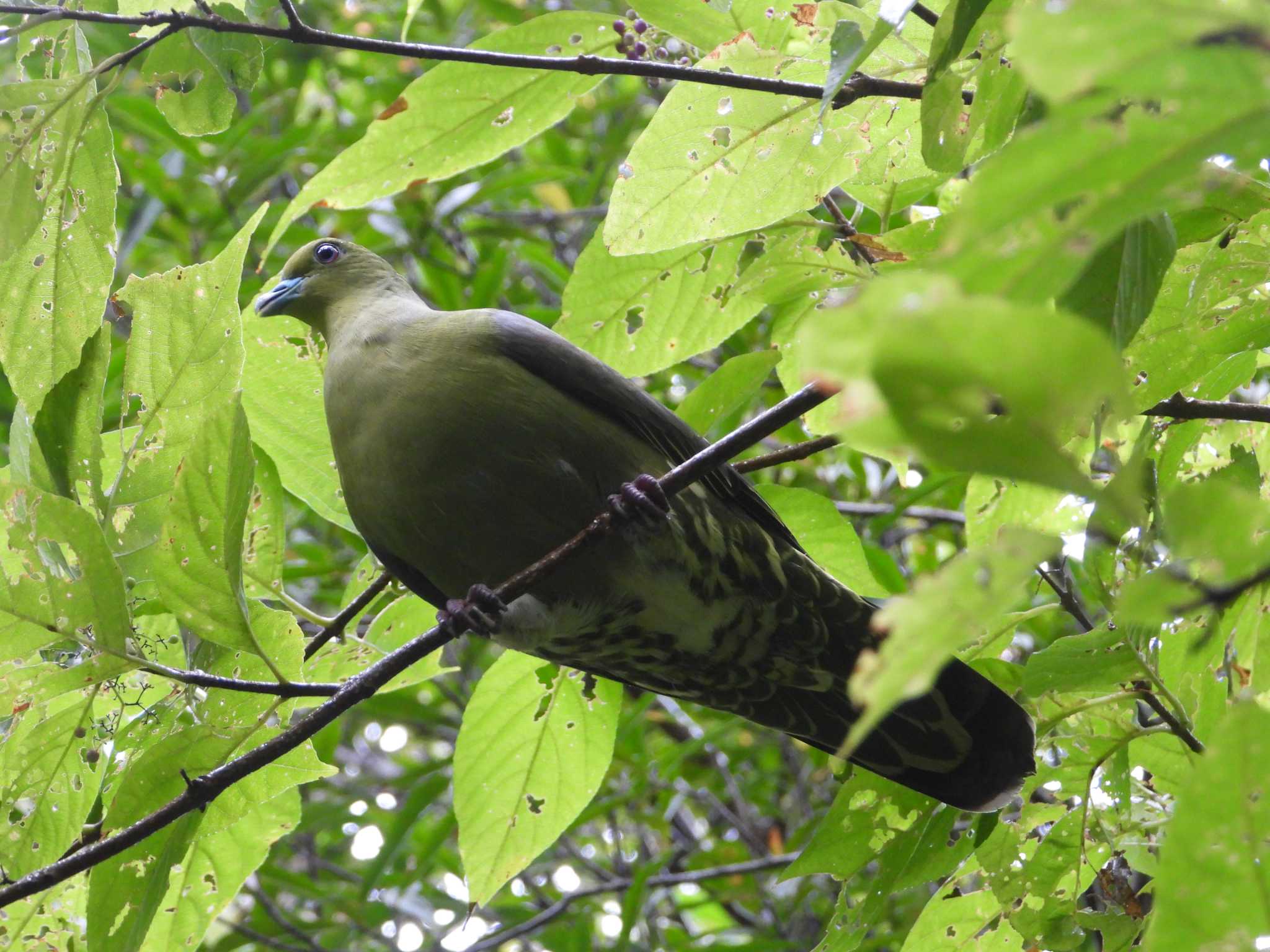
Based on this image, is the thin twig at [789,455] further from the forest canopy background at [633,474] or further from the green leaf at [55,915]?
the green leaf at [55,915]

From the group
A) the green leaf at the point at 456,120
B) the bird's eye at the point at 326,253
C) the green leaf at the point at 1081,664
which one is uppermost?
the green leaf at the point at 456,120

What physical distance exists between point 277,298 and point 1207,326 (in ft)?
9.53

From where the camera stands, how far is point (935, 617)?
85 cm

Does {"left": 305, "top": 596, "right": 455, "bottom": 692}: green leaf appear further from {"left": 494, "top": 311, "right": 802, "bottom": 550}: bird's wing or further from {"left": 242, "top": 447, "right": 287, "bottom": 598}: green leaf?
{"left": 494, "top": 311, "right": 802, "bottom": 550}: bird's wing

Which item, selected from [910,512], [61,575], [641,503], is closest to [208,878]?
[61,575]

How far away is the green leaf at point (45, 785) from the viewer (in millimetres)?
2389

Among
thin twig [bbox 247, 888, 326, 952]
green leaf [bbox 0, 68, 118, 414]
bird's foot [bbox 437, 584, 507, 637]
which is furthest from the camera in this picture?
thin twig [bbox 247, 888, 326, 952]

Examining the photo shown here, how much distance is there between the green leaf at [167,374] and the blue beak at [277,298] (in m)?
1.49

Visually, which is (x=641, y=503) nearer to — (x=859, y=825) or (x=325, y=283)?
(x=859, y=825)

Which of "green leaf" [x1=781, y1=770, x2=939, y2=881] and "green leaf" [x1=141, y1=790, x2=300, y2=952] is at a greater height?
"green leaf" [x1=141, y1=790, x2=300, y2=952]

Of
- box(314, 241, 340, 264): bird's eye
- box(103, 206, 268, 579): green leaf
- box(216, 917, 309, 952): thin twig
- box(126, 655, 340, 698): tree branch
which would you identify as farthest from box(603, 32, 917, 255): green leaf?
box(216, 917, 309, 952): thin twig

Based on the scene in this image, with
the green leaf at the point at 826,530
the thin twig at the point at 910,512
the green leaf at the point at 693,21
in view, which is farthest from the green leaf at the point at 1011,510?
the thin twig at the point at 910,512

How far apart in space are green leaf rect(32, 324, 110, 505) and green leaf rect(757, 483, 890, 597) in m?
1.52

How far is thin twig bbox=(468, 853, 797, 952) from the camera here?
451 centimetres
